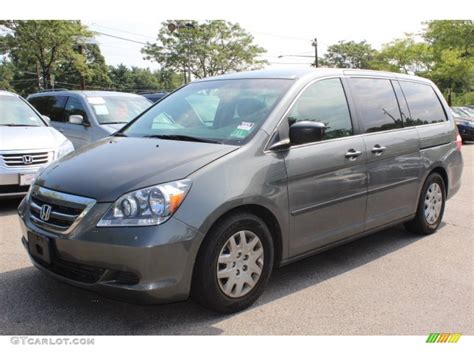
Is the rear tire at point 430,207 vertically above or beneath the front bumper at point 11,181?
beneath

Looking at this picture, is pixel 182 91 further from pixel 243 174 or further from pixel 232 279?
pixel 232 279

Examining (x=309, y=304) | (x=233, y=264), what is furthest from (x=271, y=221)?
(x=309, y=304)

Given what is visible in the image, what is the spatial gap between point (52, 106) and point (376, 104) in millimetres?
7201

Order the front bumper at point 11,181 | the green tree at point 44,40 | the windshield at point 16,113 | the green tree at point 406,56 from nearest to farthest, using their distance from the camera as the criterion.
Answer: the front bumper at point 11,181 → the windshield at point 16,113 → the green tree at point 44,40 → the green tree at point 406,56

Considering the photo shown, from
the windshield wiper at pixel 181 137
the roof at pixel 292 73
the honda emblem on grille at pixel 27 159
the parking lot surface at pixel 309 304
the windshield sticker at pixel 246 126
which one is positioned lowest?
the parking lot surface at pixel 309 304

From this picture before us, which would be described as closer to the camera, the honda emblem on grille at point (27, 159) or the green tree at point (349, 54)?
the honda emblem on grille at point (27, 159)

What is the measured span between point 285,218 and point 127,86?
93.0m

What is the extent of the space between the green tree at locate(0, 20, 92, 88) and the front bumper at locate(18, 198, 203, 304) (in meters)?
23.0

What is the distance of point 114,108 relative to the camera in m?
8.75

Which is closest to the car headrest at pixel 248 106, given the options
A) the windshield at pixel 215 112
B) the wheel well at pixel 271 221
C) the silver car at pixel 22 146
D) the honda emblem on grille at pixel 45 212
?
the windshield at pixel 215 112

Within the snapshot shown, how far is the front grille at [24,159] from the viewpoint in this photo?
5.95m

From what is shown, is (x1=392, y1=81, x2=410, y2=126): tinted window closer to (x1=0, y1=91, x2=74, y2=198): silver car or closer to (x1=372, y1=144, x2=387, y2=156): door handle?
(x1=372, y1=144, x2=387, y2=156): door handle

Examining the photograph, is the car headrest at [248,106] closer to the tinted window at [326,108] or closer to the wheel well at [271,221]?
the tinted window at [326,108]

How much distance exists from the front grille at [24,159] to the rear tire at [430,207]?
4.52m
